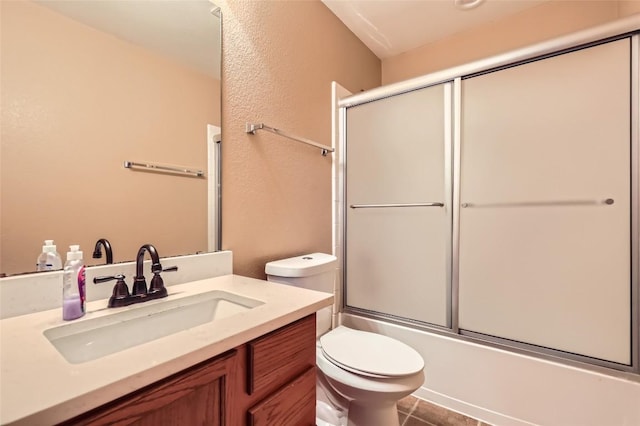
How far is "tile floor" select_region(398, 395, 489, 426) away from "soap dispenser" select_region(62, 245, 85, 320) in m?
1.53

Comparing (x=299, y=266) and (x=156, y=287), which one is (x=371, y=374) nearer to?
(x=299, y=266)

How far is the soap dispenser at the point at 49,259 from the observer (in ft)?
2.52

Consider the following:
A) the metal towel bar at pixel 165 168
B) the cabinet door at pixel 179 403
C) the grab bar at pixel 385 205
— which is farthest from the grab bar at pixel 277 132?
the cabinet door at pixel 179 403

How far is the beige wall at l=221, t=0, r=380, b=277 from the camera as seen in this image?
125cm

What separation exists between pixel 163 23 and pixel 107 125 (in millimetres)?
461

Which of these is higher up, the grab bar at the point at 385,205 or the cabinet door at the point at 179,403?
the grab bar at the point at 385,205

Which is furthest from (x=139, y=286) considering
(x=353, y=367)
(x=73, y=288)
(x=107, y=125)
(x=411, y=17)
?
(x=411, y=17)

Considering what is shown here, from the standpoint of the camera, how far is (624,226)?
3.94ft

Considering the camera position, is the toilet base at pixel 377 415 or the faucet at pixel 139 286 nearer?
the faucet at pixel 139 286

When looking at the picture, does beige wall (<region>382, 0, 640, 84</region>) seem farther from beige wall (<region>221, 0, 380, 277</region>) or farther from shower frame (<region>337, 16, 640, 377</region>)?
beige wall (<region>221, 0, 380, 277</region>)

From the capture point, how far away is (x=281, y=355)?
724 mm

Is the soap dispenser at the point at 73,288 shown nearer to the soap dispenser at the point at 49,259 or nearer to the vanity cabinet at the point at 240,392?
the soap dispenser at the point at 49,259

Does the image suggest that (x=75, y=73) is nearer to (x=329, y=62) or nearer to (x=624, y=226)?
(x=329, y=62)

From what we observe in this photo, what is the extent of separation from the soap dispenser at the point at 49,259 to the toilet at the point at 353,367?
721 mm
